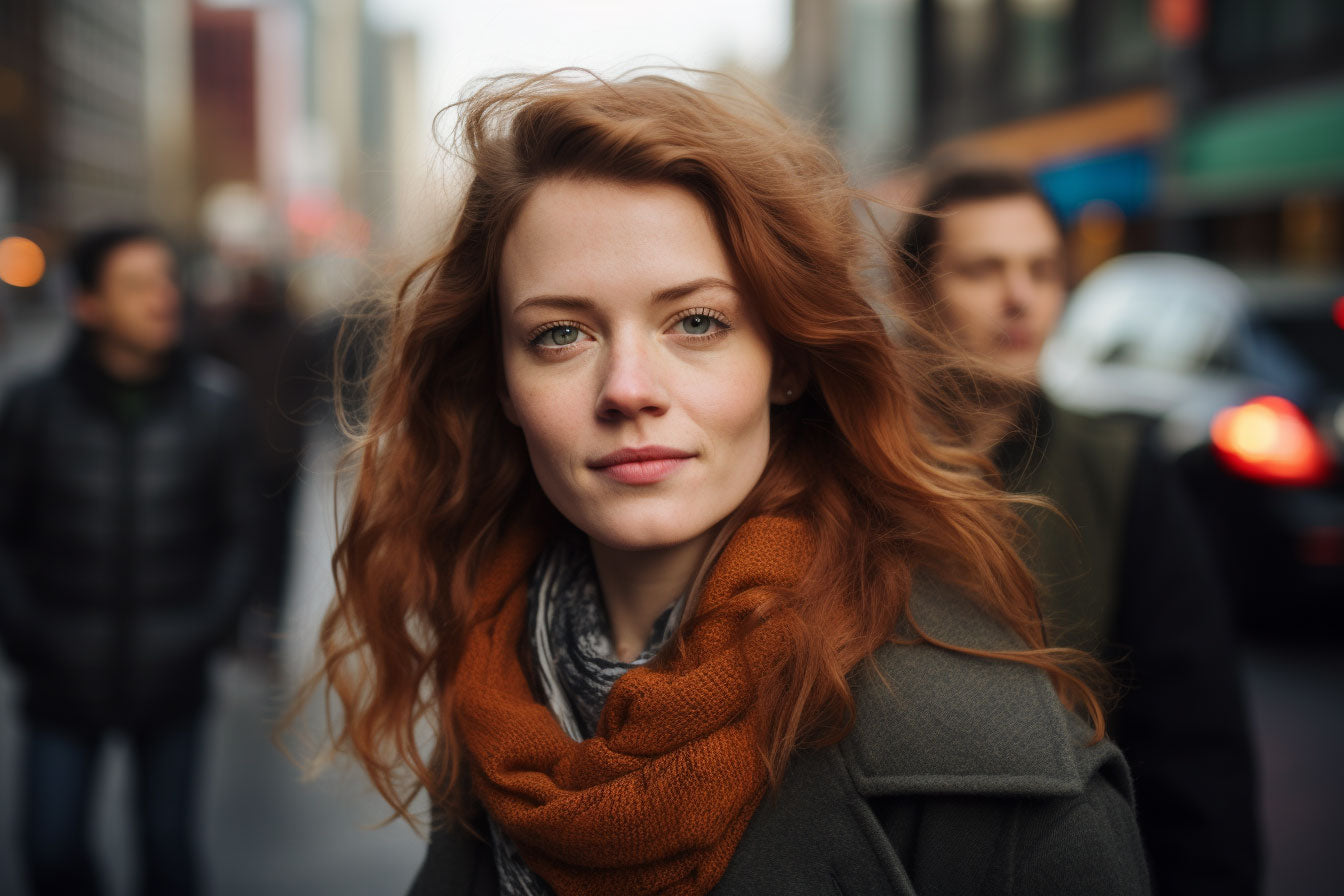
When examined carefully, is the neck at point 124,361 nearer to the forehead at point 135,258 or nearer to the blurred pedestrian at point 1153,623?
the forehead at point 135,258

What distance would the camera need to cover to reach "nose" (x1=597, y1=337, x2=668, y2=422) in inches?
64.9

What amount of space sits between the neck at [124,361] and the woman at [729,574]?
2423mm

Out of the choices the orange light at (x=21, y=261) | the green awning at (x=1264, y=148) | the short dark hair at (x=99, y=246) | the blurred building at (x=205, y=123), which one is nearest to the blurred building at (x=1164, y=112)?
the green awning at (x=1264, y=148)

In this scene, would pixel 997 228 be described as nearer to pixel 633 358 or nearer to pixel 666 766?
pixel 633 358

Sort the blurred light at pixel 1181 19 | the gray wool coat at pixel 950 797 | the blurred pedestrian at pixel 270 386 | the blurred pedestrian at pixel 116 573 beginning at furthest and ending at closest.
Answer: the blurred light at pixel 1181 19 → the blurred pedestrian at pixel 270 386 → the blurred pedestrian at pixel 116 573 → the gray wool coat at pixel 950 797

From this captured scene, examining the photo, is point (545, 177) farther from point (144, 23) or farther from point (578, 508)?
point (144, 23)

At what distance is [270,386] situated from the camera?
830cm

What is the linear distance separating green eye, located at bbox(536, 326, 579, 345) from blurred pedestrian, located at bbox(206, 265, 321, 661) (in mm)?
5954

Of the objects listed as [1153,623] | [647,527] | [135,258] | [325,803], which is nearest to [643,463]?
[647,527]

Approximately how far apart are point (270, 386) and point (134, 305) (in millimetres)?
4306

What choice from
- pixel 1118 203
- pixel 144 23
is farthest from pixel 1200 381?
pixel 144 23

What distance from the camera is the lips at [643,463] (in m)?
1.67

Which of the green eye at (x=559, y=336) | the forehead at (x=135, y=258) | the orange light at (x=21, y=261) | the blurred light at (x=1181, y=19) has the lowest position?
the green eye at (x=559, y=336)

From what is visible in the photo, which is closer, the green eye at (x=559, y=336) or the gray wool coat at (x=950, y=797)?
the gray wool coat at (x=950, y=797)
